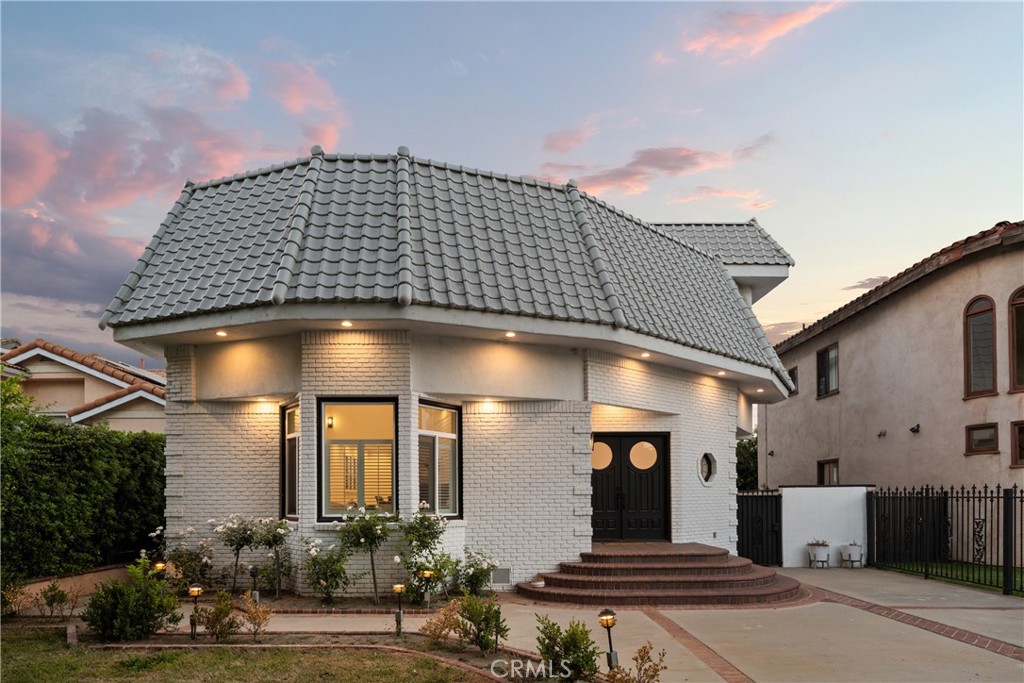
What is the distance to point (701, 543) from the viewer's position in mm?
18766

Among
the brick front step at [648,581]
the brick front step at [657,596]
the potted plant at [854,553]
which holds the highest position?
the brick front step at [648,581]

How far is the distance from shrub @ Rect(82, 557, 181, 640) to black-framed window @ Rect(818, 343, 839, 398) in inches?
877

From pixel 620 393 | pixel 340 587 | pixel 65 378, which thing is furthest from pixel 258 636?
pixel 65 378

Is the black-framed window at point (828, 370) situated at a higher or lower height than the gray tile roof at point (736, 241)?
lower

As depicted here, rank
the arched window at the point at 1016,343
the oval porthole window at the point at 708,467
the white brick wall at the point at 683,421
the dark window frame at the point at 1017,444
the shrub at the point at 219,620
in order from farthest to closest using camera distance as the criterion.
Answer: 1. the oval porthole window at the point at 708,467
2. the arched window at the point at 1016,343
3. the dark window frame at the point at 1017,444
4. the white brick wall at the point at 683,421
5. the shrub at the point at 219,620

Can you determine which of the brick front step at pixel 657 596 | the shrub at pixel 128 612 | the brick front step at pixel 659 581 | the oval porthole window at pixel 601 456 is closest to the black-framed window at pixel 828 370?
the oval porthole window at pixel 601 456

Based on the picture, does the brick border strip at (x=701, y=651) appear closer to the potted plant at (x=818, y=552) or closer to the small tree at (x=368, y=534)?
the small tree at (x=368, y=534)

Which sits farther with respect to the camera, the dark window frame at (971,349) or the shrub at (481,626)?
the dark window frame at (971,349)

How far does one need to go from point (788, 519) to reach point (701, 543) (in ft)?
13.3

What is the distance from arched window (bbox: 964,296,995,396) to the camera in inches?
810

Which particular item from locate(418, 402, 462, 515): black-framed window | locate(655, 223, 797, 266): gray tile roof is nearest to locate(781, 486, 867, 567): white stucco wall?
locate(655, 223, 797, 266): gray tile roof

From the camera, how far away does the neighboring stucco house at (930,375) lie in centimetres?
1994

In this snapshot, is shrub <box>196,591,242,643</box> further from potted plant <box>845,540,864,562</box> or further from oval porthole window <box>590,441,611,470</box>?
potted plant <box>845,540,864,562</box>

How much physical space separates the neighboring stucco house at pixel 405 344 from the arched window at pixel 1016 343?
20.8ft
